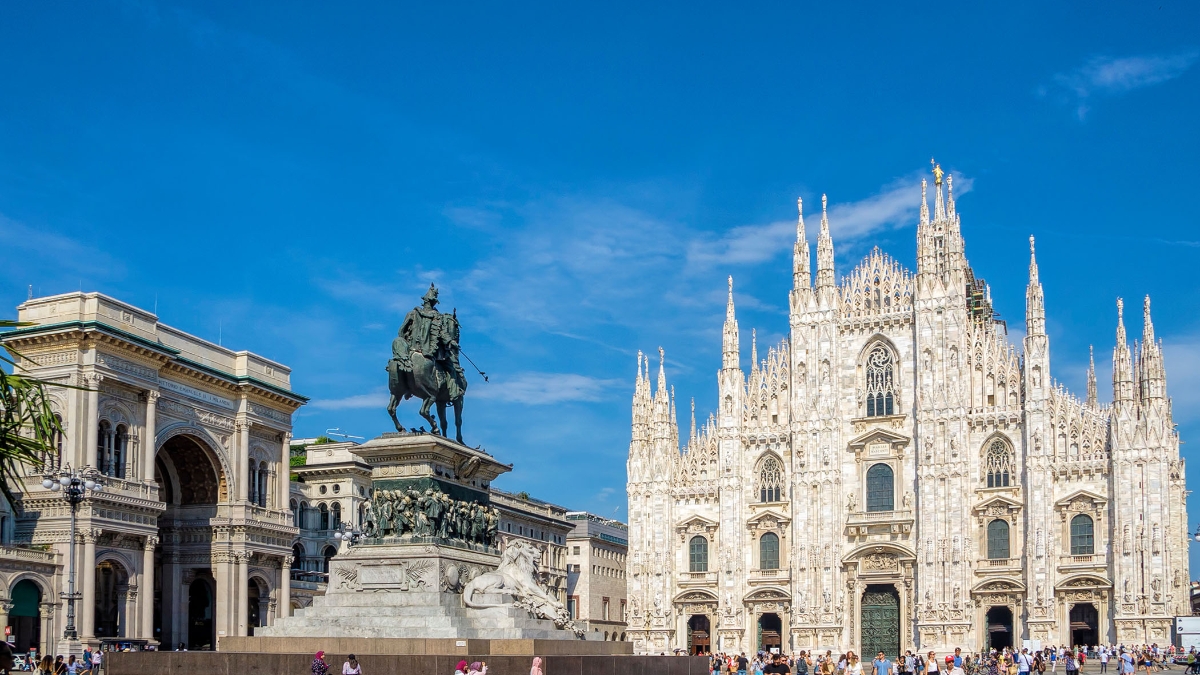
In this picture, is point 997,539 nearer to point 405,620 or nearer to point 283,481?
point 283,481

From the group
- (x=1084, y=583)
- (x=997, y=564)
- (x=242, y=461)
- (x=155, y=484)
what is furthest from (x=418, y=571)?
(x=997, y=564)

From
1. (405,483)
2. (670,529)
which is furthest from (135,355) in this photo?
(405,483)

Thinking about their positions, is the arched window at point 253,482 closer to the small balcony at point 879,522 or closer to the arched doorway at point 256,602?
the arched doorway at point 256,602

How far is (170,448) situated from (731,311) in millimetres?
28202

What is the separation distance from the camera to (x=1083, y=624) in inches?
2379

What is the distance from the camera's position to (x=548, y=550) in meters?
91.6

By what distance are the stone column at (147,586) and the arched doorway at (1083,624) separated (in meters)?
39.1

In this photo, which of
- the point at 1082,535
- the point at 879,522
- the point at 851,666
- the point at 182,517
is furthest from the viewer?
the point at 879,522

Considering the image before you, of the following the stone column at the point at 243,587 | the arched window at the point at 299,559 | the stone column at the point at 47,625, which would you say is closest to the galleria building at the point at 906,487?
the arched window at the point at 299,559

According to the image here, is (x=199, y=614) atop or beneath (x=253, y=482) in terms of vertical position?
beneath

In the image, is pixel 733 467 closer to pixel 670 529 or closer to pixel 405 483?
pixel 670 529

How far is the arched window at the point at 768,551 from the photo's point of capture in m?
66.9

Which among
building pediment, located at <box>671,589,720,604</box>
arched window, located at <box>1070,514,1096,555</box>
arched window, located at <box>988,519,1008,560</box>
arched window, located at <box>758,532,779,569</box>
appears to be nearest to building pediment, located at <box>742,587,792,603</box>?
arched window, located at <box>758,532,779,569</box>

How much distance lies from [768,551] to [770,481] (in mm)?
3441
